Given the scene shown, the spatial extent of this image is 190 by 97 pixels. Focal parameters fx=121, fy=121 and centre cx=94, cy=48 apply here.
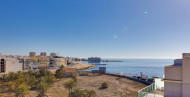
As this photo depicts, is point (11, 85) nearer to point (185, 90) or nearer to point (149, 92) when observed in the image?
point (149, 92)

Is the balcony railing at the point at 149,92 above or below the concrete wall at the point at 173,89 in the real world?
below

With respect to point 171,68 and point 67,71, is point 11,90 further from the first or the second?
point 171,68

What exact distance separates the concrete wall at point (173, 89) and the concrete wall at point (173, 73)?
45cm

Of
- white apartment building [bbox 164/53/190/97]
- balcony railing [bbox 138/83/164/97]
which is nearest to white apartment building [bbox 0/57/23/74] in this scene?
balcony railing [bbox 138/83/164/97]

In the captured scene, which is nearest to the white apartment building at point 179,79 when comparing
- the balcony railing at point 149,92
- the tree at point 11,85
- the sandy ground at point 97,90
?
the balcony railing at point 149,92

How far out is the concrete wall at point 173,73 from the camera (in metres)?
8.42

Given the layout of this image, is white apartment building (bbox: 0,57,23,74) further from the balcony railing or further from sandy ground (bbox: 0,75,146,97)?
the balcony railing

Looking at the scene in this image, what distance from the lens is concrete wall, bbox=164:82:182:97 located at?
846 centimetres

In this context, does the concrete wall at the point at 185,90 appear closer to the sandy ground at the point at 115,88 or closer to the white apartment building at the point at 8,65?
the sandy ground at the point at 115,88

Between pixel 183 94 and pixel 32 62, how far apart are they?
82751 millimetres

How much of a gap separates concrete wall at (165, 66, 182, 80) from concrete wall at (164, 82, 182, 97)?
45 cm

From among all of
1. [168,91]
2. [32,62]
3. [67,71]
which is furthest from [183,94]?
[32,62]

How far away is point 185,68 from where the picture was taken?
8.09 meters

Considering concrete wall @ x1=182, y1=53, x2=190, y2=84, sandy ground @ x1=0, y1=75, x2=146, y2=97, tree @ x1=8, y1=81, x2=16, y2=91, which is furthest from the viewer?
tree @ x1=8, y1=81, x2=16, y2=91
